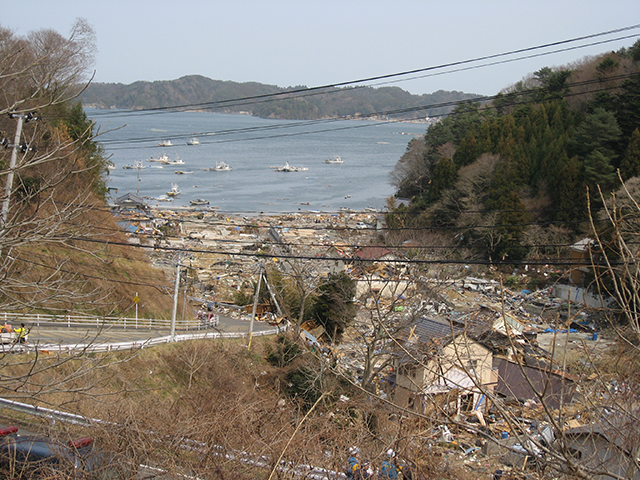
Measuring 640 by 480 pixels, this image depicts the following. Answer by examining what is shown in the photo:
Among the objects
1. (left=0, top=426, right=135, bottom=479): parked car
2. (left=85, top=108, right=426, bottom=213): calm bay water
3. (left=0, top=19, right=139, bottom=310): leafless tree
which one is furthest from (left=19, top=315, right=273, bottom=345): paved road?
(left=85, top=108, right=426, bottom=213): calm bay water

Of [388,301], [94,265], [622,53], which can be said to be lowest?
[388,301]

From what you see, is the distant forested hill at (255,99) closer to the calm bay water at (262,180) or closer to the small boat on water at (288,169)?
the calm bay water at (262,180)

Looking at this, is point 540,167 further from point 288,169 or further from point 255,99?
point 255,99

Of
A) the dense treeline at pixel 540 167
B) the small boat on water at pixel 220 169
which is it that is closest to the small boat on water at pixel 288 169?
the small boat on water at pixel 220 169

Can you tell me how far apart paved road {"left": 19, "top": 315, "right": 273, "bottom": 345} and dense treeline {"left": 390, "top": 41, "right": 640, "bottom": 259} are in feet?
25.0

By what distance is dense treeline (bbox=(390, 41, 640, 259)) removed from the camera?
2253 centimetres

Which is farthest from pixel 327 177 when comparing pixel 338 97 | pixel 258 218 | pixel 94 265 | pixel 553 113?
pixel 338 97

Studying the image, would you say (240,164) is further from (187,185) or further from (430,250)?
(430,250)

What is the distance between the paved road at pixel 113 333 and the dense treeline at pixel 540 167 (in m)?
7.63

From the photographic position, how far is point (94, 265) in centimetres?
1368

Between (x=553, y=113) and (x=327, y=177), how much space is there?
2710cm

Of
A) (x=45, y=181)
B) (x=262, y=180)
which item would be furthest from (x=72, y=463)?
(x=262, y=180)

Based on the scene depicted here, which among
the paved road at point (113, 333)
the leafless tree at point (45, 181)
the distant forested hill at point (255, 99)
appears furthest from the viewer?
the distant forested hill at point (255, 99)

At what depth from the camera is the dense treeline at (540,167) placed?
73.9ft
